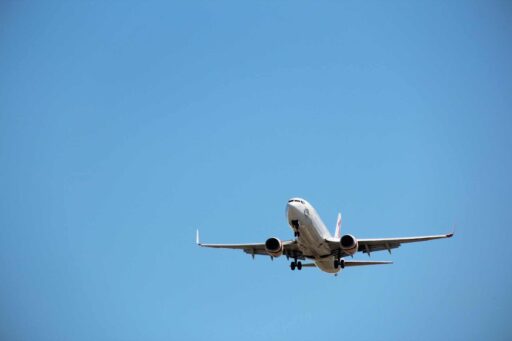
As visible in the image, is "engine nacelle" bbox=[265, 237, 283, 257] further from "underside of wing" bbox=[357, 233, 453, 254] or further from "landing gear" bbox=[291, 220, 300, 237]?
"underside of wing" bbox=[357, 233, 453, 254]

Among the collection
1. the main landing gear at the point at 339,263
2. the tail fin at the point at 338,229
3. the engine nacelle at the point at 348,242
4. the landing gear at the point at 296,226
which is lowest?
the main landing gear at the point at 339,263

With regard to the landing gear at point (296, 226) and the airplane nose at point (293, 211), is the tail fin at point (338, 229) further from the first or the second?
the airplane nose at point (293, 211)

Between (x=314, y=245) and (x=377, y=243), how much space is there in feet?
19.6

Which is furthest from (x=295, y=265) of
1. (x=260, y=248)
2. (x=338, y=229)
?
(x=338, y=229)

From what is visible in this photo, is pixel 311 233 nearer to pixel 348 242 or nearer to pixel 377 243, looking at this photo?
pixel 348 242

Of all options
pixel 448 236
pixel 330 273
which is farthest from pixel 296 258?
pixel 448 236

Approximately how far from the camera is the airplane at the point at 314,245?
52.7 meters

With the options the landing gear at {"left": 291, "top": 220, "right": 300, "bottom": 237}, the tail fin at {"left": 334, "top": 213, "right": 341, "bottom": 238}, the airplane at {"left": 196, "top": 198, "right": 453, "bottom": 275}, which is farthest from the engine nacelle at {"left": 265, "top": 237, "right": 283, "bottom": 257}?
the tail fin at {"left": 334, "top": 213, "right": 341, "bottom": 238}

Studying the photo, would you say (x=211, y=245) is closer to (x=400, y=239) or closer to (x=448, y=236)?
(x=400, y=239)

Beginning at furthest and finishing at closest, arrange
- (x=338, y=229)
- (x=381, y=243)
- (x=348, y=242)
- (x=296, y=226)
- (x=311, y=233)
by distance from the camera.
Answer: (x=338, y=229), (x=381, y=243), (x=348, y=242), (x=311, y=233), (x=296, y=226)

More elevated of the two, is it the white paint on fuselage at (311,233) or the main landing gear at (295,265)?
the white paint on fuselage at (311,233)

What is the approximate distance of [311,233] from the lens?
176ft

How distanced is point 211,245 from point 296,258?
293 inches

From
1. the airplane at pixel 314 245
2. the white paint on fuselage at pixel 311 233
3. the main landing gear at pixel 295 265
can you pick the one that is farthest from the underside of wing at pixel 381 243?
the main landing gear at pixel 295 265
